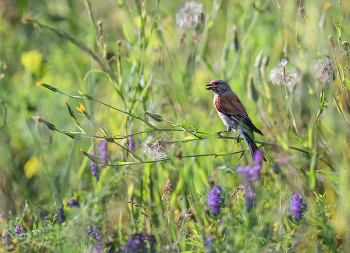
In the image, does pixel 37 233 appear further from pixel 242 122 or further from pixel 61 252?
pixel 242 122

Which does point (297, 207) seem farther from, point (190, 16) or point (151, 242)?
point (190, 16)

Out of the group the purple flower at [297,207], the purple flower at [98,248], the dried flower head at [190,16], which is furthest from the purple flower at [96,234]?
the dried flower head at [190,16]

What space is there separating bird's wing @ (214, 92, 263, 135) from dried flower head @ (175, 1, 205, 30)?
753 mm

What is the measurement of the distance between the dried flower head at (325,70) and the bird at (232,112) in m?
0.45

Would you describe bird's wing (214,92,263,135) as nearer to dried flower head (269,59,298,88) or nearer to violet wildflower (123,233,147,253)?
dried flower head (269,59,298,88)

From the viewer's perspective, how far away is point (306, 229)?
150cm

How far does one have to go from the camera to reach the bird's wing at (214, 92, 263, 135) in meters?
2.22

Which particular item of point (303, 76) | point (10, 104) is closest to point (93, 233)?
point (303, 76)

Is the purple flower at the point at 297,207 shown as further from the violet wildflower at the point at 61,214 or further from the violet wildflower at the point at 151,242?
the violet wildflower at the point at 61,214

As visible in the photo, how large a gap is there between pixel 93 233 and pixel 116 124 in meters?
1.84

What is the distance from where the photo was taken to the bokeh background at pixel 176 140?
163cm

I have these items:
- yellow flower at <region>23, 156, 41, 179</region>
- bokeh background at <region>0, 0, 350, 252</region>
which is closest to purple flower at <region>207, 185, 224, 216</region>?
bokeh background at <region>0, 0, 350, 252</region>

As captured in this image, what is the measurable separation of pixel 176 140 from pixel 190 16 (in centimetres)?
156

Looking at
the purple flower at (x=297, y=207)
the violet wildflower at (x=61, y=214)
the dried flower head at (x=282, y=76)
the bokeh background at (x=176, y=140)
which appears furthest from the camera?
the dried flower head at (x=282, y=76)
